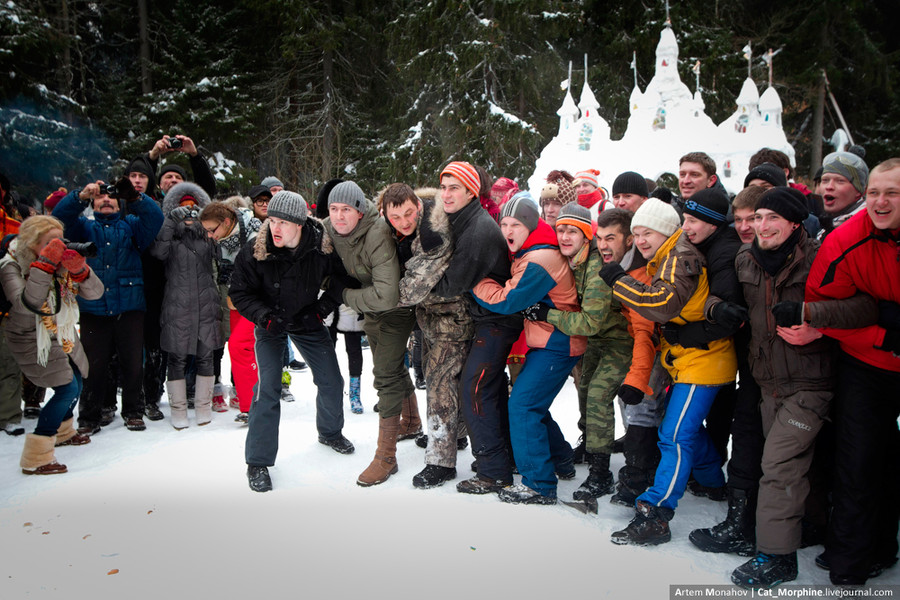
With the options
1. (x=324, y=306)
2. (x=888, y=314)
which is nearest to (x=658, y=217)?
(x=888, y=314)

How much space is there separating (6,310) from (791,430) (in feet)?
16.7

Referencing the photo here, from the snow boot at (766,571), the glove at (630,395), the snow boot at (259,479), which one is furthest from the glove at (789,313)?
the snow boot at (259,479)

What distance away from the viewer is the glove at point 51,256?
13.0ft

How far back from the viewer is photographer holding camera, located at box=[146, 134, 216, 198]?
530 centimetres

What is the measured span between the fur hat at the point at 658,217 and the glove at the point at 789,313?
2.35 feet

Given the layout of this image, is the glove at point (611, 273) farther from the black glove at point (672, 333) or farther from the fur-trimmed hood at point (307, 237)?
the fur-trimmed hood at point (307, 237)

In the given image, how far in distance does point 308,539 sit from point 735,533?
2259 mm

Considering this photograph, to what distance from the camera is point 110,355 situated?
482 centimetres

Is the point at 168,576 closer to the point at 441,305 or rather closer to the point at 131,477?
the point at 131,477

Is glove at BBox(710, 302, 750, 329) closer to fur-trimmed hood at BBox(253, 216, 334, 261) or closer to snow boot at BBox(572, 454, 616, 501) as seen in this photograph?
snow boot at BBox(572, 454, 616, 501)

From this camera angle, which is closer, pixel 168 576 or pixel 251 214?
pixel 168 576

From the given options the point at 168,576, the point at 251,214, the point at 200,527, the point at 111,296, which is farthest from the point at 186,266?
the point at 168,576

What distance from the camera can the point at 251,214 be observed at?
580cm

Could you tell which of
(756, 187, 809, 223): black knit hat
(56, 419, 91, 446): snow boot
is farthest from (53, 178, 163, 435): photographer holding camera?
(756, 187, 809, 223): black knit hat
